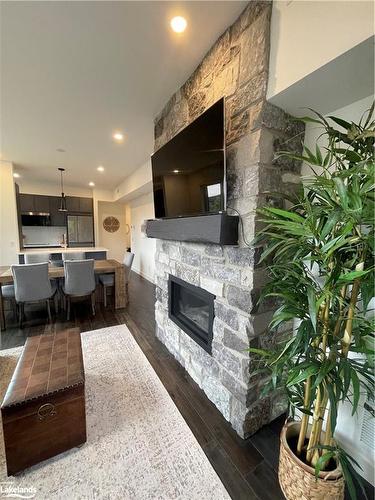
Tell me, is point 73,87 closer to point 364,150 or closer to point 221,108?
point 221,108

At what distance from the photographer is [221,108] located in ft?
4.35

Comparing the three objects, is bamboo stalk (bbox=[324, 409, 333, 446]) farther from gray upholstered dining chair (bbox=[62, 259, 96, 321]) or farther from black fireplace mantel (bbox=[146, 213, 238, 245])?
gray upholstered dining chair (bbox=[62, 259, 96, 321])

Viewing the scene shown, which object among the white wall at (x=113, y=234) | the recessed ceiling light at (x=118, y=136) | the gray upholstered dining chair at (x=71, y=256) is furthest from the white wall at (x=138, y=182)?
the gray upholstered dining chair at (x=71, y=256)

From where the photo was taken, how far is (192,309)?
7.11 ft

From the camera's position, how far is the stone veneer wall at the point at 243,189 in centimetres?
131

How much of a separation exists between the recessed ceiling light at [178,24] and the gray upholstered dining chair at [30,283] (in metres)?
3.08

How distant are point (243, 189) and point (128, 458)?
1.85 m

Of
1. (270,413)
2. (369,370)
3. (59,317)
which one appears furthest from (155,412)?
(59,317)

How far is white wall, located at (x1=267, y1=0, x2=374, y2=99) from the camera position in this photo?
35.6 inches

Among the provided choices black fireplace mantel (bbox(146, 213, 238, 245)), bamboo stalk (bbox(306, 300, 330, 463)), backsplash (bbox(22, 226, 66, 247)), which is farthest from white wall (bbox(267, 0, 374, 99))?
backsplash (bbox(22, 226, 66, 247))

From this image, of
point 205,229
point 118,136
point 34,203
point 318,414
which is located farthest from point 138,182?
point 318,414

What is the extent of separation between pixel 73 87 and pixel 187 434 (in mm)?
3139

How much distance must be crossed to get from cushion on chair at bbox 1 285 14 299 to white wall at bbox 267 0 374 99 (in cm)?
394

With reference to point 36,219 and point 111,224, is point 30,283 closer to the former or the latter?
point 36,219
